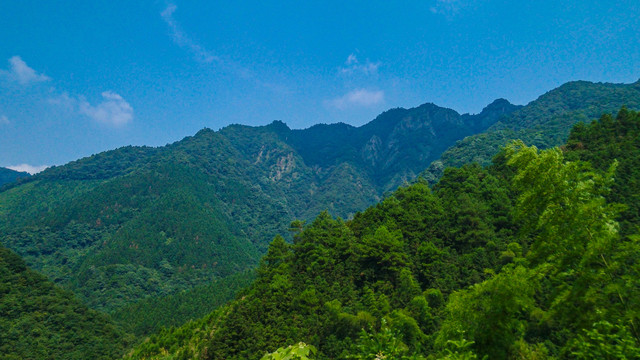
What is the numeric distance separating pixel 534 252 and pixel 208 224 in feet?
500

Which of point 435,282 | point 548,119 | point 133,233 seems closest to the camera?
point 435,282

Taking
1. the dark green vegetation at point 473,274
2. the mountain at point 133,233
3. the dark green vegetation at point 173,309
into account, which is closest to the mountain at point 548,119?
the dark green vegetation at point 473,274

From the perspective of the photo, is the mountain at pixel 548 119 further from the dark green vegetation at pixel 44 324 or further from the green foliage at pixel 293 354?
the dark green vegetation at pixel 44 324

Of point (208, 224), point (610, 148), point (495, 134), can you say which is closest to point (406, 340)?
point (610, 148)

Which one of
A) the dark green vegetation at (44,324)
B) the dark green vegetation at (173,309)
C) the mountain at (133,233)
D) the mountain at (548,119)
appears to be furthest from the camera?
the mountain at (133,233)

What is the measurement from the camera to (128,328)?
66.9m

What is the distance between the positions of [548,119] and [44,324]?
543ft

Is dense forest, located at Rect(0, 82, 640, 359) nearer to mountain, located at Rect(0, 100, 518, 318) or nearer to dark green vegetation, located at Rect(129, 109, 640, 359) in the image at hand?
dark green vegetation, located at Rect(129, 109, 640, 359)

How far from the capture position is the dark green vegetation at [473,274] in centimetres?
643

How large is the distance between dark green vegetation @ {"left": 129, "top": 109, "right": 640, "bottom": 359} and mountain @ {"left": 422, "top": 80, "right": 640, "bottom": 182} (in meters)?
44.8

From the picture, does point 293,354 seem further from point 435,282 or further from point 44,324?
point 44,324

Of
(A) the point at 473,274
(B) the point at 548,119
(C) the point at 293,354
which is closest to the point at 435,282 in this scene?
(A) the point at 473,274

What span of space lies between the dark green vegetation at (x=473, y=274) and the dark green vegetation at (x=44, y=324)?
21.3 m

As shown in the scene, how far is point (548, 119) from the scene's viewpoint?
13138 cm
